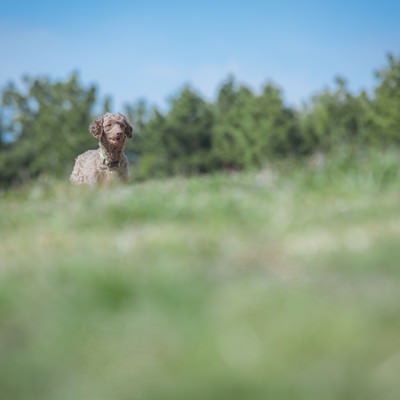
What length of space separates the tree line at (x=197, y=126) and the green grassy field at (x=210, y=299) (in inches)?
1884

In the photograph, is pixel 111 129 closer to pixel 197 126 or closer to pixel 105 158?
pixel 105 158

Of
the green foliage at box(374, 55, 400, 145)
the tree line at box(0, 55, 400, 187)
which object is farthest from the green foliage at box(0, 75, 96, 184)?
the green foliage at box(374, 55, 400, 145)

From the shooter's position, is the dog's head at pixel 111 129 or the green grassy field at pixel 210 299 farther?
the dog's head at pixel 111 129

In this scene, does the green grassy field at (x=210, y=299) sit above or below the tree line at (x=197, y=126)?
below

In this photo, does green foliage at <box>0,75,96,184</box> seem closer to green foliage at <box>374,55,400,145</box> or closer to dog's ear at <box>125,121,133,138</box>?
green foliage at <box>374,55,400,145</box>

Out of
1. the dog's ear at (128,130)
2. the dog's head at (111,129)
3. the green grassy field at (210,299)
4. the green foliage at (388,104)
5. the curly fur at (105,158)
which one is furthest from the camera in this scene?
the green foliage at (388,104)

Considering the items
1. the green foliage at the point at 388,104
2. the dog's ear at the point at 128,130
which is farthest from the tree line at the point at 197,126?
the dog's ear at the point at 128,130

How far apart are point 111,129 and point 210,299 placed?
10.7m

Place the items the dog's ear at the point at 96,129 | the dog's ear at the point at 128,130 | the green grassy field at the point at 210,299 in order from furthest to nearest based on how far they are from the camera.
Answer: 1. the dog's ear at the point at 128,130
2. the dog's ear at the point at 96,129
3. the green grassy field at the point at 210,299

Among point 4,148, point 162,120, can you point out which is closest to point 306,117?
point 162,120

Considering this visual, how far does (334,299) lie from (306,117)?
193ft

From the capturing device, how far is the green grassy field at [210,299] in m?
2.58

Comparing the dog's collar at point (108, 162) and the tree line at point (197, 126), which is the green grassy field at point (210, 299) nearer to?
the dog's collar at point (108, 162)

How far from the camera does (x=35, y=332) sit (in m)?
3.18
